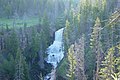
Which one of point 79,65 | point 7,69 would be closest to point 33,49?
point 7,69

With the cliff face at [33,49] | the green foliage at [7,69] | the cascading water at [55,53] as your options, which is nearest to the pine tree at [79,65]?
the green foliage at [7,69]

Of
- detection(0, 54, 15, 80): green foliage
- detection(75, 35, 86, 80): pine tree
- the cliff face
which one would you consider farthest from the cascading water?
detection(75, 35, 86, 80): pine tree

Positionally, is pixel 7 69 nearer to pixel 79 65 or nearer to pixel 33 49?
pixel 33 49

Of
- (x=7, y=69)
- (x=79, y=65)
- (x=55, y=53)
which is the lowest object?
(x=7, y=69)

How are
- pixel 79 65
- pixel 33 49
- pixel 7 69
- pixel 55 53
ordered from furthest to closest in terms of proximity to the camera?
pixel 55 53 < pixel 33 49 < pixel 7 69 < pixel 79 65

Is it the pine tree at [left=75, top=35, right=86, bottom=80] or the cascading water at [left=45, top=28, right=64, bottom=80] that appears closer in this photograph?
the pine tree at [left=75, top=35, right=86, bottom=80]

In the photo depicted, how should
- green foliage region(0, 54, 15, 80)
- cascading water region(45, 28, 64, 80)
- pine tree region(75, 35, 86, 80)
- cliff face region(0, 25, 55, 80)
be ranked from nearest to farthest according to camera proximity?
pine tree region(75, 35, 86, 80)
green foliage region(0, 54, 15, 80)
cliff face region(0, 25, 55, 80)
cascading water region(45, 28, 64, 80)

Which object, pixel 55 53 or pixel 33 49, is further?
pixel 55 53

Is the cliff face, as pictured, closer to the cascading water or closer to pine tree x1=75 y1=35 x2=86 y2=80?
the cascading water

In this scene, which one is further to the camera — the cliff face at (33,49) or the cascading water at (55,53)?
the cascading water at (55,53)

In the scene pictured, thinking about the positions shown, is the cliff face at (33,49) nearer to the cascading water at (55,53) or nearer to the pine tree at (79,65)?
the cascading water at (55,53)

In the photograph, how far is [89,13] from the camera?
7938cm

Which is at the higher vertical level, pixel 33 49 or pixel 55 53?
pixel 33 49

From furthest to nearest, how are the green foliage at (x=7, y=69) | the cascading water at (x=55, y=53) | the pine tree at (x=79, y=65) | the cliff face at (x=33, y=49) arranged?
the cascading water at (x=55, y=53) → the cliff face at (x=33, y=49) → the green foliage at (x=7, y=69) → the pine tree at (x=79, y=65)
